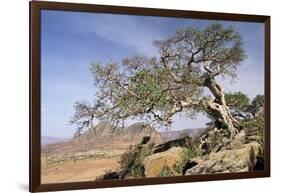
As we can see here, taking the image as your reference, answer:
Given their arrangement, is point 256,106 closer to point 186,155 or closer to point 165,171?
point 186,155

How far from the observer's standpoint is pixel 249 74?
2.65m

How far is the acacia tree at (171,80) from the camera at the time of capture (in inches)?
94.9

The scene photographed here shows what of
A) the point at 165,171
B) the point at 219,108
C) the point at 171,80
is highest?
the point at 171,80

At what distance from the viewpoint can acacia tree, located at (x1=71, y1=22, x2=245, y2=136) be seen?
2410mm

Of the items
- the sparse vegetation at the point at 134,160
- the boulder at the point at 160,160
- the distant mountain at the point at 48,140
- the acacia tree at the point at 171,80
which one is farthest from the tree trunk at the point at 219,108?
the distant mountain at the point at 48,140

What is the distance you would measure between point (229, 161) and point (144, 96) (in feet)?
1.90

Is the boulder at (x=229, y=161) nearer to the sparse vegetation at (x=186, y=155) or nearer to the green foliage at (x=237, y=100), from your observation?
the sparse vegetation at (x=186, y=155)

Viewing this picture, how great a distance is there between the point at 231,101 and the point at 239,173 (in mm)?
380

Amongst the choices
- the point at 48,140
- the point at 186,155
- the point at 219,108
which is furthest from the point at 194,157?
the point at 48,140

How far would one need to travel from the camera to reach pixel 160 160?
2.49m

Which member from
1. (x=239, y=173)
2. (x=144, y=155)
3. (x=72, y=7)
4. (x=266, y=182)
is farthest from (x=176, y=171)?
(x=72, y=7)

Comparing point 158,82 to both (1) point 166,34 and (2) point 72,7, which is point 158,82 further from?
(2) point 72,7

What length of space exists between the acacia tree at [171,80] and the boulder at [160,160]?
0.15 m

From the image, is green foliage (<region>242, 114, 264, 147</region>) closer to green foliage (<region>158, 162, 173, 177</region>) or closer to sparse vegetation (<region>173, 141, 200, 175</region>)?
sparse vegetation (<region>173, 141, 200, 175</region>)
